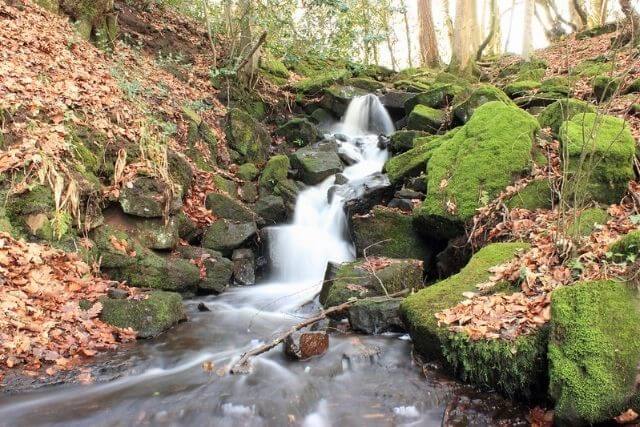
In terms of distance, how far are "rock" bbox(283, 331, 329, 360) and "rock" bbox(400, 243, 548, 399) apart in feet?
3.19

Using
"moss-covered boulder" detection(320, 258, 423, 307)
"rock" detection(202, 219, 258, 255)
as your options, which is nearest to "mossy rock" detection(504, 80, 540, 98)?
"moss-covered boulder" detection(320, 258, 423, 307)

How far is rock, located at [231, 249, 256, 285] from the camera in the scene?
8664 millimetres

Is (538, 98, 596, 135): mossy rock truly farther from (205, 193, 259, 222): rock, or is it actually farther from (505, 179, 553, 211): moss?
(205, 193, 259, 222): rock

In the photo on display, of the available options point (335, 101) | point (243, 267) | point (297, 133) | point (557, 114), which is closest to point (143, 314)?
point (243, 267)

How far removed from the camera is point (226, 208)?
9516 millimetres

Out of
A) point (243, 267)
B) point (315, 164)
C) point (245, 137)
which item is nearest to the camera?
point (243, 267)

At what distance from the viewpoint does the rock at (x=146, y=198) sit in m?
7.52

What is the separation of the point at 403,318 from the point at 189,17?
1620 centimetres

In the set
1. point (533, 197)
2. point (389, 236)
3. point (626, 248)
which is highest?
point (533, 197)

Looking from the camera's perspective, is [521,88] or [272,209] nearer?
[272,209]

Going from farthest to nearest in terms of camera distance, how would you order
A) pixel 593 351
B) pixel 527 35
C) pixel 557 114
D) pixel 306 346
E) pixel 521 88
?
pixel 527 35 < pixel 521 88 < pixel 557 114 < pixel 306 346 < pixel 593 351

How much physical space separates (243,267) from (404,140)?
576 centimetres

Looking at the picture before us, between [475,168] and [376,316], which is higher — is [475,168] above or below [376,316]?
above

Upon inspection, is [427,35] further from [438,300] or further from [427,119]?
[438,300]
